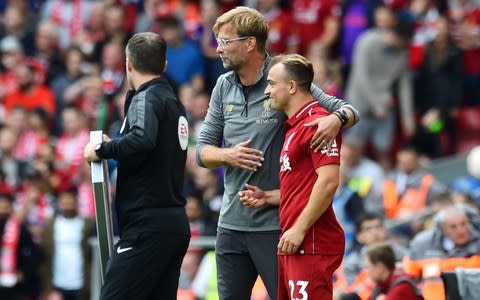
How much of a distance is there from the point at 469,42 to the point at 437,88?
704mm

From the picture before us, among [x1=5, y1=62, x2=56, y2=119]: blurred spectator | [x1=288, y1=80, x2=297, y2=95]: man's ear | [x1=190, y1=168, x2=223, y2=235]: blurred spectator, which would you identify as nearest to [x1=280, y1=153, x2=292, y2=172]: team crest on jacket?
[x1=288, y1=80, x2=297, y2=95]: man's ear

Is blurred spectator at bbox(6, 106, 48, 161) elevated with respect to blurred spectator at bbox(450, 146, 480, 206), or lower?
elevated

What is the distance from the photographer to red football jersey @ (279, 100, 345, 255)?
7.00 m

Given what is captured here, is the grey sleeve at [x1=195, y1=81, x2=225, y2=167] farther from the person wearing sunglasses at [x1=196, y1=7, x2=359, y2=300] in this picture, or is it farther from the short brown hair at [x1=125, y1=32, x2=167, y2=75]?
the short brown hair at [x1=125, y1=32, x2=167, y2=75]

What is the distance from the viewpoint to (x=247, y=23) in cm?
738

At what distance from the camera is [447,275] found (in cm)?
838

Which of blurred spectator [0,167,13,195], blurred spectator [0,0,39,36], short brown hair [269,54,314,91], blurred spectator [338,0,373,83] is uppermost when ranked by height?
blurred spectator [0,0,39,36]

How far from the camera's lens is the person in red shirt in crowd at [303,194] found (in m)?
6.93

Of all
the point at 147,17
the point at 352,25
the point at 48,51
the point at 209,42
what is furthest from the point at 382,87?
the point at 48,51

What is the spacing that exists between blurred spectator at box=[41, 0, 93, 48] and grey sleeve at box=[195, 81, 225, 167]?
10.4 meters

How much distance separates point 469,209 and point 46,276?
Answer: 5.32 metres

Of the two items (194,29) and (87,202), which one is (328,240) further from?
(194,29)

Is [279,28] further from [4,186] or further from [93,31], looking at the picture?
[4,186]

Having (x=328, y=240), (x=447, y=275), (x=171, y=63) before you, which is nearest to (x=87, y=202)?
(x=171, y=63)
